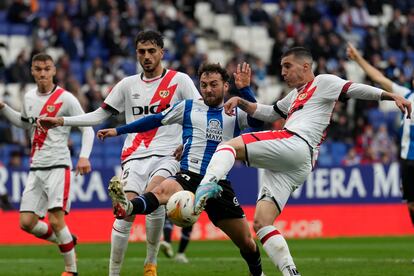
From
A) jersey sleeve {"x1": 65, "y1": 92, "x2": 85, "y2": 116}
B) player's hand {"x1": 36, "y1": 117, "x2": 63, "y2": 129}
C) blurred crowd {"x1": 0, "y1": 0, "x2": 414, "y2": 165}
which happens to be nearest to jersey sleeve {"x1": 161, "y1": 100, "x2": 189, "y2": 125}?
player's hand {"x1": 36, "y1": 117, "x2": 63, "y2": 129}

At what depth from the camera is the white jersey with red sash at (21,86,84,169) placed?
535 inches

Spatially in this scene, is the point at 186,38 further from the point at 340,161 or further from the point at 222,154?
the point at 222,154

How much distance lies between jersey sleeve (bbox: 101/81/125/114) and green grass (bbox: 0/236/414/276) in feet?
8.36

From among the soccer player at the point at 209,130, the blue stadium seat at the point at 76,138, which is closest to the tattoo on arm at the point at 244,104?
the soccer player at the point at 209,130

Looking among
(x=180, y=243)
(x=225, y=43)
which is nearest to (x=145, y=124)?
(x=180, y=243)

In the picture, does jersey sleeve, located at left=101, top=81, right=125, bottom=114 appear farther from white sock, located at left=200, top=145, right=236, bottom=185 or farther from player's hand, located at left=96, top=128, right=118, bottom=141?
white sock, located at left=200, top=145, right=236, bottom=185

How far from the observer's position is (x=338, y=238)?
22188 millimetres

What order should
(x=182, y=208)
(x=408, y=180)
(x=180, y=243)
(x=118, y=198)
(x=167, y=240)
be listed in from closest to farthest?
1. (x=182, y=208)
2. (x=118, y=198)
3. (x=408, y=180)
4. (x=180, y=243)
5. (x=167, y=240)

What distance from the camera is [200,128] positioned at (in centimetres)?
1123

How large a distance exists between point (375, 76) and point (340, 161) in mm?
12478

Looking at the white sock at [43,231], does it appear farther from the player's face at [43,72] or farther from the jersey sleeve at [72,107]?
the player's face at [43,72]

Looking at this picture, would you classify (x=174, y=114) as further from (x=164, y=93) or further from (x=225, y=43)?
(x=225, y=43)

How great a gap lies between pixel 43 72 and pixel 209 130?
10.9 ft

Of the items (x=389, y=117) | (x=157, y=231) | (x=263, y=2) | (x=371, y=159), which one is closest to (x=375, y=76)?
(x=157, y=231)
